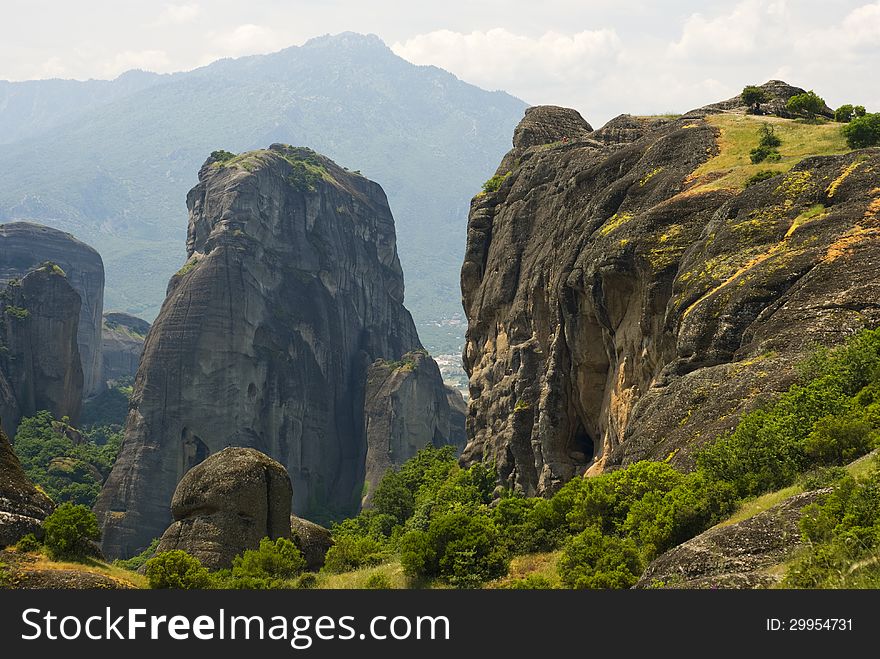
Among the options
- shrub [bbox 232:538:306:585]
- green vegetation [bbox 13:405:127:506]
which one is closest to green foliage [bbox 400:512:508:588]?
shrub [bbox 232:538:306:585]

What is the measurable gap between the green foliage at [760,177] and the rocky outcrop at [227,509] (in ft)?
78.6

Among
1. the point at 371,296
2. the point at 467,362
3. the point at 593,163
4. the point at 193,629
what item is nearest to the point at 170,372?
the point at 371,296

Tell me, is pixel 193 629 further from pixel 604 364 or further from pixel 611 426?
pixel 604 364

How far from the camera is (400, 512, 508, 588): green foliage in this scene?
26922mm

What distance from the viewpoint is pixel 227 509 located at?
37.6 metres

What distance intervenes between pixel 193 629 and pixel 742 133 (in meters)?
44.0

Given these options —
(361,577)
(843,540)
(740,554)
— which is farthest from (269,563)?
(843,540)

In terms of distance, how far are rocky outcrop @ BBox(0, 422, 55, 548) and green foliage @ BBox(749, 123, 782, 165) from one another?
34.6m

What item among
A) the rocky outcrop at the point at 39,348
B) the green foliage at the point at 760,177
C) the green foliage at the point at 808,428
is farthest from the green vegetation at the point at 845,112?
the rocky outcrop at the point at 39,348

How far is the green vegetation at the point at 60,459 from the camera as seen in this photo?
Result: 127 m

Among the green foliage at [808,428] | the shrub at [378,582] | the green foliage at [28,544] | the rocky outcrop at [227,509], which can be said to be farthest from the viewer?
the rocky outcrop at [227,509]

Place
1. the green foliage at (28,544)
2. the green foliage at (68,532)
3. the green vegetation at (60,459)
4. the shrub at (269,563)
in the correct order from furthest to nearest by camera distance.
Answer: the green vegetation at (60,459), the shrub at (269,563), the green foliage at (68,532), the green foliage at (28,544)

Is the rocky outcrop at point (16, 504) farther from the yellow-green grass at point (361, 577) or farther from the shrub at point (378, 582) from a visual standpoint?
the shrub at point (378, 582)

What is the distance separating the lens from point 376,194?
590 feet
